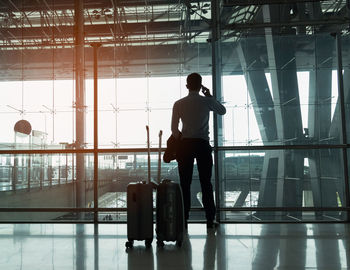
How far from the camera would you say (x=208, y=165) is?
2.44 metres

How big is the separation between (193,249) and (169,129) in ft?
29.6

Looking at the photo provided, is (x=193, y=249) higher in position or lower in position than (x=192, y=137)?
lower

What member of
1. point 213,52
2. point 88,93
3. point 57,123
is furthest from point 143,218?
point 57,123

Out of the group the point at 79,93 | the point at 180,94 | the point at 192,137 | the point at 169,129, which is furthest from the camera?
the point at 180,94

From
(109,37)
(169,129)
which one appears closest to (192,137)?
(169,129)

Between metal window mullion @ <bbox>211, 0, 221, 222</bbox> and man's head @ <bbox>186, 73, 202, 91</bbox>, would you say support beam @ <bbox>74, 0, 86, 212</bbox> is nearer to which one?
metal window mullion @ <bbox>211, 0, 221, 222</bbox>

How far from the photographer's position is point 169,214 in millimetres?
2012

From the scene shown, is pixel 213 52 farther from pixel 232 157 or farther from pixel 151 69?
pixel 151 69

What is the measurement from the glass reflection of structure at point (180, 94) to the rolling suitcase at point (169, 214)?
896 millimetres

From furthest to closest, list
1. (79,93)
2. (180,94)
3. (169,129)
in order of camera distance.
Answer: (180,94)
(79,93)
(169,129)

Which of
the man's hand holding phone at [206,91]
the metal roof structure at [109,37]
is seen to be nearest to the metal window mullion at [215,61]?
the man's hand holding phone at [206,91]

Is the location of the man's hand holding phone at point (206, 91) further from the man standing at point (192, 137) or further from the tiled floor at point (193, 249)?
the tiled floor at point (193, 249)

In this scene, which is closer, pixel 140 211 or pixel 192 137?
pixel 140 211

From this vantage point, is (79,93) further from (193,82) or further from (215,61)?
(193,82)
